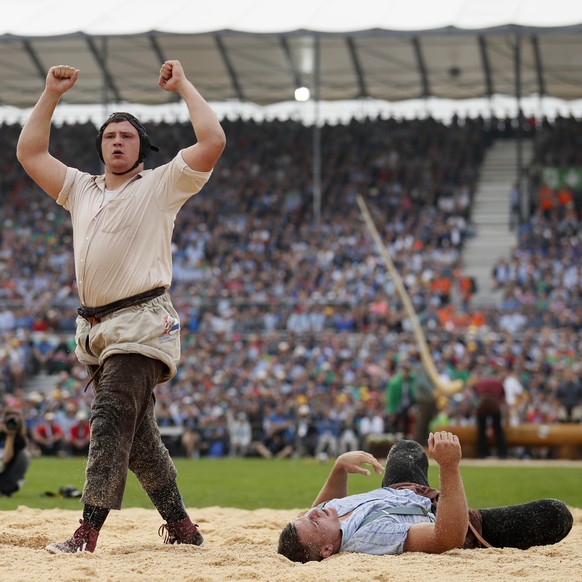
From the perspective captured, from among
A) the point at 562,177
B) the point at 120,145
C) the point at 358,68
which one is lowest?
the point at 120,145

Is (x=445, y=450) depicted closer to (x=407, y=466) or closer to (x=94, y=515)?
(x=407, y=466)

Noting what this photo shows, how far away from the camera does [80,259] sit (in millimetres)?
6047

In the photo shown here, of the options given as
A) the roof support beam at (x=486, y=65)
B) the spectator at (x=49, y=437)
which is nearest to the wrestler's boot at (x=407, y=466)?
the spectator at (x=49, y=437)

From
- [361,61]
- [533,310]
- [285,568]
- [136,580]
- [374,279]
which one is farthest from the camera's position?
[361,61]

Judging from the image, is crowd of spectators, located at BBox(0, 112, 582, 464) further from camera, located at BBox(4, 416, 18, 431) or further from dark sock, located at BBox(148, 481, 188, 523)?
dark sock, located at BBox(148, 481, 188, 523)

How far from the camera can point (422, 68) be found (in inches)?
1469

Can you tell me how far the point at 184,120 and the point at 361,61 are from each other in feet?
20.7

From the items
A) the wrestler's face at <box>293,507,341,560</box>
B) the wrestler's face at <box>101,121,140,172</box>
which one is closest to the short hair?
the wrestler's face at <box>293,507,341,560</box>

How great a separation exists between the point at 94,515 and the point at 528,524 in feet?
7.45

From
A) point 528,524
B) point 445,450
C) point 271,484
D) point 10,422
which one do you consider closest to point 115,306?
point 445,450

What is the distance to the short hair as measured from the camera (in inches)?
221

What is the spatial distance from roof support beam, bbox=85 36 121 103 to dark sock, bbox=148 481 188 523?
25.5 metres

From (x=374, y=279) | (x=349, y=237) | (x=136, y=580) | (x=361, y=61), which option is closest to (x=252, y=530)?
(x=136, y=580)

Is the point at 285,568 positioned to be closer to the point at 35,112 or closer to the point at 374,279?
the point at 35,112
